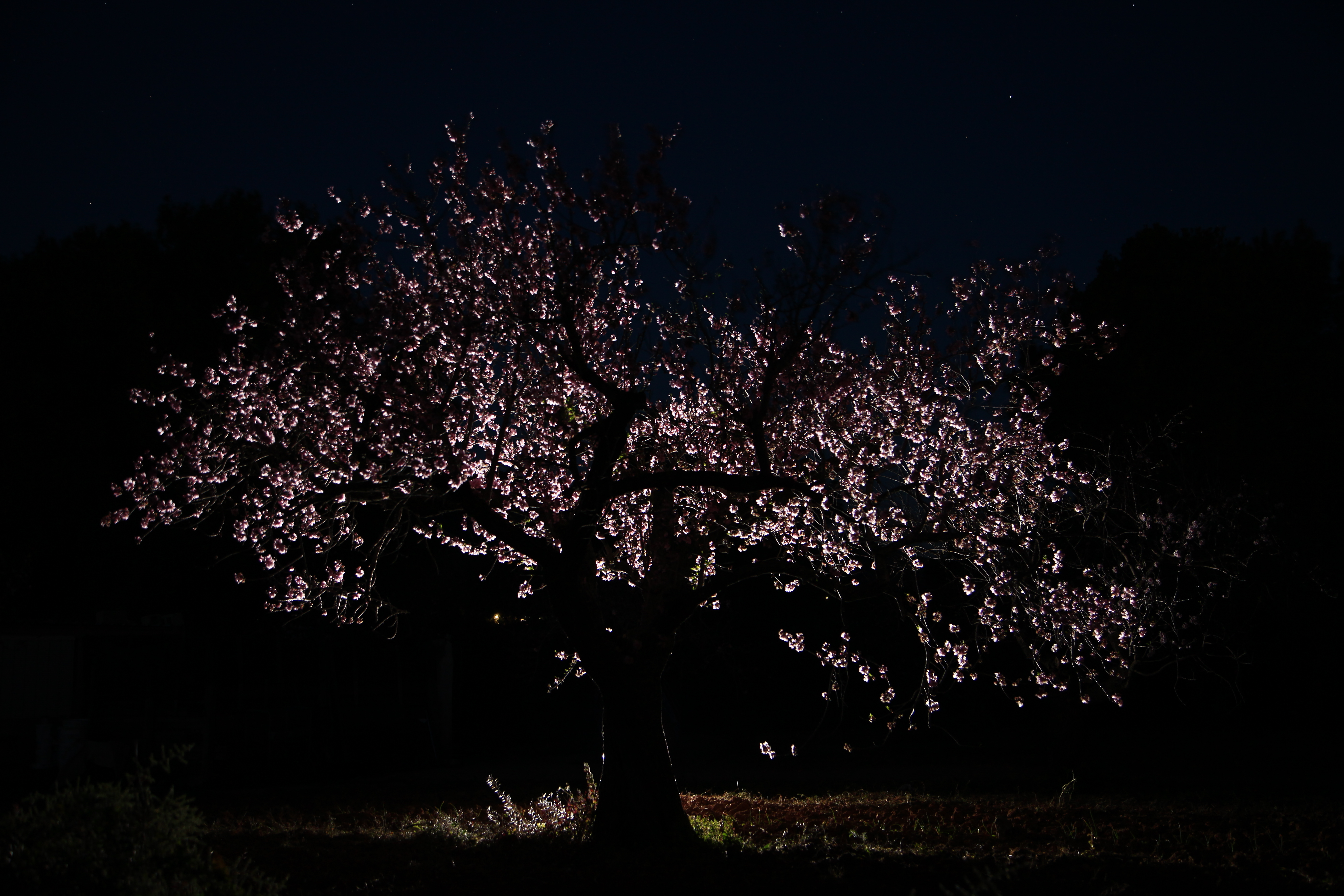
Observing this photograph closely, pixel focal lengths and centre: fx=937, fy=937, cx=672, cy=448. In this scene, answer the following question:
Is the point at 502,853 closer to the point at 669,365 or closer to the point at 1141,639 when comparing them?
the point at 669,365

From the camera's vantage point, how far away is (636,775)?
24.1ft

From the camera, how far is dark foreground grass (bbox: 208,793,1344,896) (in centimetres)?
550

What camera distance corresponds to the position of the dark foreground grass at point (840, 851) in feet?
18.0

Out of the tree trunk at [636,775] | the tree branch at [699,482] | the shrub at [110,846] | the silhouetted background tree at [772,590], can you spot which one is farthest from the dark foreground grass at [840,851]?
the silhouetted background tree at [772,590]

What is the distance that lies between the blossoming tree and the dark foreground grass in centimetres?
92

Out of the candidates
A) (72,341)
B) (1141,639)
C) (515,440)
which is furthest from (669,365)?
(72,341)

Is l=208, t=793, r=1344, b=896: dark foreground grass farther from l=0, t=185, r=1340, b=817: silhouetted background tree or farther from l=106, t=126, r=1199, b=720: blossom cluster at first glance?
l=0, t=185, r=1340, b=817: silhouetted background tree

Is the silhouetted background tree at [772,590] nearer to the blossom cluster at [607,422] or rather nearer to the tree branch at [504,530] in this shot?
the blossom cluster at [607,422]

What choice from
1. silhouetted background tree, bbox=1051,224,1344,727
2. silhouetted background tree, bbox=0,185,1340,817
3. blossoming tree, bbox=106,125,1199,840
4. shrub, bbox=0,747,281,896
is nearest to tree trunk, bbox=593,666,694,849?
blossoming tree, bbox=106,125,1199,840

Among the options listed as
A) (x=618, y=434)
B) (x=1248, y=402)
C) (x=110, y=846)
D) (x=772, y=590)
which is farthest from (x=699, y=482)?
(x=1248, y=402)

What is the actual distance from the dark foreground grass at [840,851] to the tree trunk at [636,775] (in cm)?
33

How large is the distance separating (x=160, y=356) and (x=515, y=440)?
9.48 metres

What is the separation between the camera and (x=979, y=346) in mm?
9586

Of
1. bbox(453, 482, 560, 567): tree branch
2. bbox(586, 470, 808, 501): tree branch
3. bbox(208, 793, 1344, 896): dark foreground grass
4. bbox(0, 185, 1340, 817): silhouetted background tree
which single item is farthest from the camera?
bbox(0, 185, 1340, 817): silhouetted background tree
